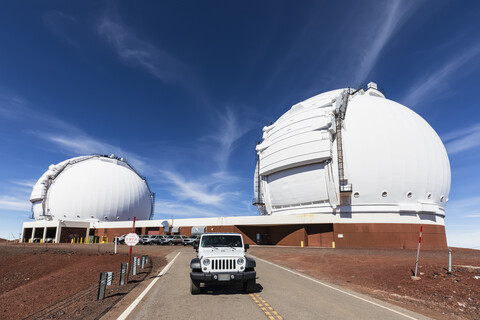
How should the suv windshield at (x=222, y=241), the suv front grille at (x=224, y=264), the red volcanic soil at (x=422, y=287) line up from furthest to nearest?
the suv windshield at (x=222, y=241) < the suv front grille at (x=224, y=264) < the red volcanic soil at (x=422, y=287)

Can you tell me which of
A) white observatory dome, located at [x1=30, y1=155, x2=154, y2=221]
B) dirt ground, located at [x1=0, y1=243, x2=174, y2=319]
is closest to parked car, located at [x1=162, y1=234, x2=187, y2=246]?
dirt ground, located at [x1=0, y1=243, x2=174, y2=319]

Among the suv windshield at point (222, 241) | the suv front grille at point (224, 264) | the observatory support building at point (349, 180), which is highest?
the observatory support building at point (349, 180)

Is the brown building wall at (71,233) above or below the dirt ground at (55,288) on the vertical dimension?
above

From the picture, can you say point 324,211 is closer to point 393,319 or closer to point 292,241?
point 292,241

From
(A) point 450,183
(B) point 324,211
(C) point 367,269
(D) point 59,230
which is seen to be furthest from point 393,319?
(D) point 59,230

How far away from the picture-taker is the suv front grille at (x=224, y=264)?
908 cm

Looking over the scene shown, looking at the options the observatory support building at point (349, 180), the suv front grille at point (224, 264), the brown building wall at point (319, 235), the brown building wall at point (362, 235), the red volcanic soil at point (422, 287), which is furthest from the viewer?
the brown building wall at point (319, 235)

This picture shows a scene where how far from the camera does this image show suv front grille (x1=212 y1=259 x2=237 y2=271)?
908 cm

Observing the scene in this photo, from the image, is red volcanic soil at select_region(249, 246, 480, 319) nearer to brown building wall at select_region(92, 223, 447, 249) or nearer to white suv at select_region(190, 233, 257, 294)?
white suv at select_region(190, 233, 257, 294)

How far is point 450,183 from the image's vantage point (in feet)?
134

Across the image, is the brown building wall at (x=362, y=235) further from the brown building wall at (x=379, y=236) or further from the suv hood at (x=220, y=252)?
the suv hood at (x=220, y=252)

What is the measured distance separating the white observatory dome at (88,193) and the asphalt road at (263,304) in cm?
5652

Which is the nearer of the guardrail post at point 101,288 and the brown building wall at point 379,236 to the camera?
the guardrail post at point 101,288

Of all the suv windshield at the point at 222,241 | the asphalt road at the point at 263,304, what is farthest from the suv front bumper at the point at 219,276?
the suv windshield at the point at 222,241
